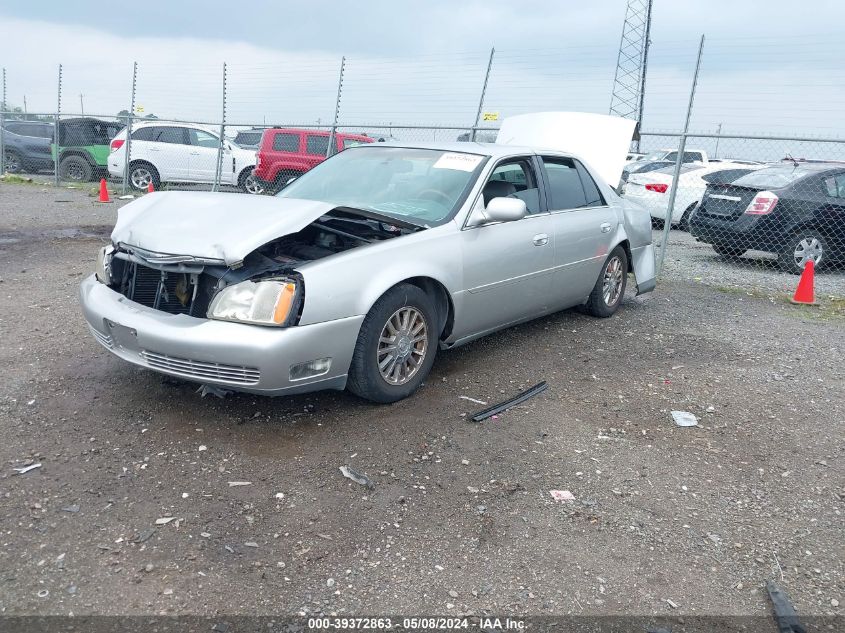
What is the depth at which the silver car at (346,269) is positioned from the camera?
3.70 meters

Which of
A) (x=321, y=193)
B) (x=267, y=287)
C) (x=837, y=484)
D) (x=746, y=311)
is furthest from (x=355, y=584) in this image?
(x=746, y=311)

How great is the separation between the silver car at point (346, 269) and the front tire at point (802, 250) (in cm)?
504

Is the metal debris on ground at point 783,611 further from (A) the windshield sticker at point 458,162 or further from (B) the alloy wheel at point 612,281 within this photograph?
(B) the alloy wheel at point 612,281

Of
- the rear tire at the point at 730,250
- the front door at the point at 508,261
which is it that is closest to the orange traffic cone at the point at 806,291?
the rear tire at the point at 730,250

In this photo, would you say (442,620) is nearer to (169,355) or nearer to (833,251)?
(169,355)

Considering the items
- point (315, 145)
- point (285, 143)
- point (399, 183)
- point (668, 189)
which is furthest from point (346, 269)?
point (315, 145)

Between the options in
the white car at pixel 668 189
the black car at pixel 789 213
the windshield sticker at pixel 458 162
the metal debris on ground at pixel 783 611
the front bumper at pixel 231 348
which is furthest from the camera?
the white car at pixel 668 189

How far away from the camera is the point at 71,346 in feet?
17.0

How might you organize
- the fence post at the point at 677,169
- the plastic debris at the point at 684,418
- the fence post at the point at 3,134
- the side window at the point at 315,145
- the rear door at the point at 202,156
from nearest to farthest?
1. the plastic debris at the point at 684,418
2. the fence post at the point at 677,169
3. the side window at the point at 315,145
4. the rear door at the point at 202,156
5. the fence post at the point at 3,134

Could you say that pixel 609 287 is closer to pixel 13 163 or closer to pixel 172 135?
pixel 172 135

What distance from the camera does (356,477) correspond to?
3.49 m

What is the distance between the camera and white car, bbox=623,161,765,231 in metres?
12.3

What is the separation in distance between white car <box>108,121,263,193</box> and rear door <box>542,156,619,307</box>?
36.4ft

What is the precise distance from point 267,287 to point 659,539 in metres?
2.18
